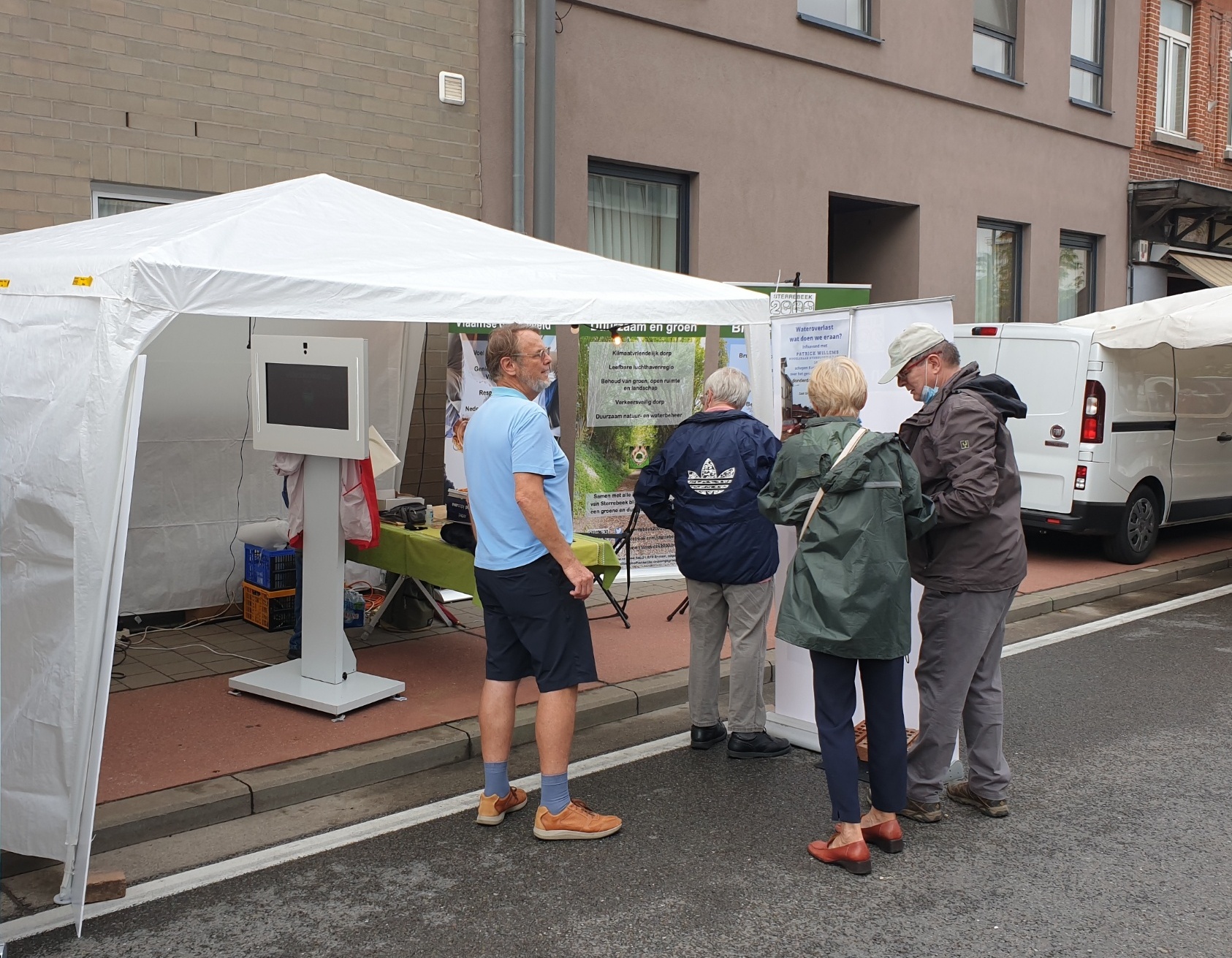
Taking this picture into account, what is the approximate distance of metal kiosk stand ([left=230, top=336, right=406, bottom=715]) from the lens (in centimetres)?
584

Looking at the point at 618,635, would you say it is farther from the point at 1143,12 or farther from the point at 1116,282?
the point at 1143,12

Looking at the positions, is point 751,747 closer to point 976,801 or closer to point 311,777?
point 976,801

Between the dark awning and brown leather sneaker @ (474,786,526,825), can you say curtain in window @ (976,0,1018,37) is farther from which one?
brown leather sneaker @ (474,786,526,825)

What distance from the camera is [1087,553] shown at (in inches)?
444

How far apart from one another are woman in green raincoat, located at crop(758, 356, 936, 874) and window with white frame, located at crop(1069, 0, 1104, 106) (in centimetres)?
1293

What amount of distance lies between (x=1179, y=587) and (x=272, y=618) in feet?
24.8

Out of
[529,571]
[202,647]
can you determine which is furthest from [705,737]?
[202,647]

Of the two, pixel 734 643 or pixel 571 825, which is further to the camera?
pixel 734 643

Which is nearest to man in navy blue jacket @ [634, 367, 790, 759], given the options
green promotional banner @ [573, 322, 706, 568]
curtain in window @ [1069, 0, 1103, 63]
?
green promotional banner @ [573, 322, 706, 568]

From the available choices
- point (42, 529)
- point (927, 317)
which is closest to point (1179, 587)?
point (927, 317)

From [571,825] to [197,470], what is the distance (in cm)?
431

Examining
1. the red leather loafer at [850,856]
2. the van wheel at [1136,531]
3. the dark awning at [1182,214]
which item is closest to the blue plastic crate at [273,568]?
the red leather loafer at [850,856]

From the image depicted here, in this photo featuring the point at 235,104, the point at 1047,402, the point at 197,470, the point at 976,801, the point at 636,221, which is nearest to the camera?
the point at 976,801

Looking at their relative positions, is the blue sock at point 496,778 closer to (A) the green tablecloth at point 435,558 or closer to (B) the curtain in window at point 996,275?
(A) the green tablecloth at point 435,558
